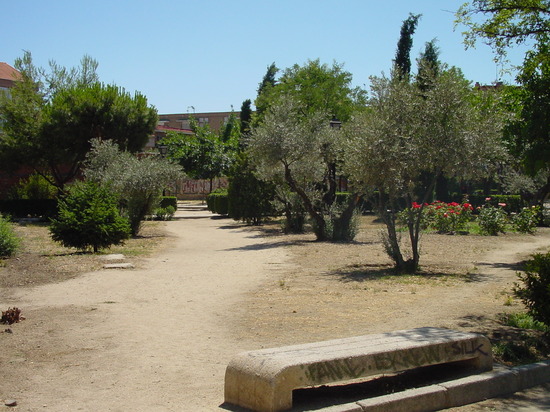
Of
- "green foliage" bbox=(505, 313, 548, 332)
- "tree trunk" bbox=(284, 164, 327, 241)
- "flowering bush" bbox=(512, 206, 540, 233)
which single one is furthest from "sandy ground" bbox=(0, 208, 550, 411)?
"flowering bush" bbox=(512, 206, 540, 233)

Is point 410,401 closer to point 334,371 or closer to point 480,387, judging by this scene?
point 334,371

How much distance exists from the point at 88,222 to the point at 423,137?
27.4 feet

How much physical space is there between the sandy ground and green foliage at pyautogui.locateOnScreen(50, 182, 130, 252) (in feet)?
5.91

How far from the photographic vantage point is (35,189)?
1329 inches

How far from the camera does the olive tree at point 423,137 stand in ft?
40.7

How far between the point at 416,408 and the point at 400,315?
11.4 ft

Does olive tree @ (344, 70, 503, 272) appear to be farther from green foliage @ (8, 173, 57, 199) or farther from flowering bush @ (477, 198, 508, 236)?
green foliage @ (8, 173, 57, 199)

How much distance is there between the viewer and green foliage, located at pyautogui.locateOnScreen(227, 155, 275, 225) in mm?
27906

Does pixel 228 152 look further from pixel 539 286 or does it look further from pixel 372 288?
pixel 539 286

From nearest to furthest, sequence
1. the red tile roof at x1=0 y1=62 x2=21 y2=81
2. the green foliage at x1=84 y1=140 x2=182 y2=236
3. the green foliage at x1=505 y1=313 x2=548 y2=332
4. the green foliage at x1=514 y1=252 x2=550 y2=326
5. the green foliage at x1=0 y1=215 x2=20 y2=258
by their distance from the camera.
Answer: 1. the green foliage at x1=514 y1=252 x2=550 y2=326
2. the green foliage at x1=505 y1=313 x2=548 y2=332
3. the green foliage at x1=0 y1=215 x2=20 y2=258
4. the green foliage at x1=84 y1=140 x2=182 y2=236
5. the red tile roof at x1=0 y1=62 x2=21 y2=81

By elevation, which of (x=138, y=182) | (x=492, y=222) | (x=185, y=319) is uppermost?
(x=138, y=182)

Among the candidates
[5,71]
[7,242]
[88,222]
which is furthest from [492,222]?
[5,71]

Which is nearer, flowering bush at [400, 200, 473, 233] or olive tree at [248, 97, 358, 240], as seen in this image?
olive tree at [248, 97, 358, 240]

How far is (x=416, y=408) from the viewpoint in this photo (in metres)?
5.10
